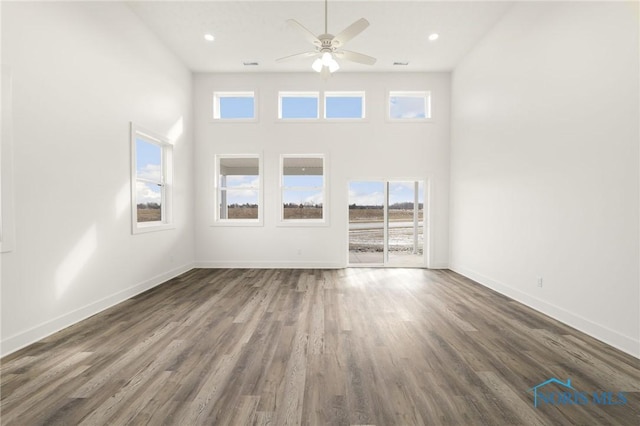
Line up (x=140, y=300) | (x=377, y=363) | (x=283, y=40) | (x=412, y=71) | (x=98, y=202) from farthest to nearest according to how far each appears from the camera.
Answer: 1. (x=412, y=71)
2. (x=283, y=40)
3. (x=140, y=300)
4. (x=98, y=202)
5. (x=377, y=363)

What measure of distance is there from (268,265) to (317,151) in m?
2.62

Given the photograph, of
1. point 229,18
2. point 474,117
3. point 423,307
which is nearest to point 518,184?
point 474,117

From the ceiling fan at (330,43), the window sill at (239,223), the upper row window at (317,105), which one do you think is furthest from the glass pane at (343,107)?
the window sill at (239,223)

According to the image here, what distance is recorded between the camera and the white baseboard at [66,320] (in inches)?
94.0

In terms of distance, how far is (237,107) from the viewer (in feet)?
19.7

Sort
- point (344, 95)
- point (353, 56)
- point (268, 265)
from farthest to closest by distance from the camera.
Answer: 1. point (344, 95)
2. point (268, 265)
3. point (353, 56)

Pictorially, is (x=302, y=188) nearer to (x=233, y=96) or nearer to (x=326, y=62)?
(x=233, y=96)

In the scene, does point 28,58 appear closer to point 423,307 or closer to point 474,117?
point 423,307

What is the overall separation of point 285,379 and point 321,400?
1.10 ft

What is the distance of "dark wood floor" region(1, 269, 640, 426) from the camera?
65.6 inches

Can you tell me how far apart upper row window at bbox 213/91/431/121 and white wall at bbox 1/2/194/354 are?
165 cm

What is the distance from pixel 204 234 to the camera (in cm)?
592

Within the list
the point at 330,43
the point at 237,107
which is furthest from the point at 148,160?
the point at 330,43

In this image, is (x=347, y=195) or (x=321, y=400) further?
(x=347, y=195)
